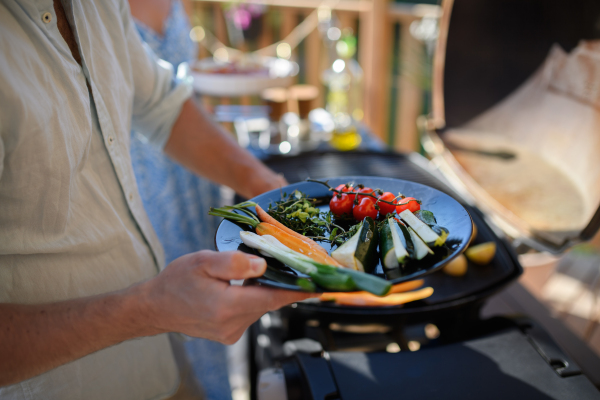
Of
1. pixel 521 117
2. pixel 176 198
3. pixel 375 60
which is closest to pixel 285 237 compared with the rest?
pixel 521 117

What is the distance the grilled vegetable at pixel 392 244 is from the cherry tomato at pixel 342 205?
0.11m

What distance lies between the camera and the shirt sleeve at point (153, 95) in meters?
1.10

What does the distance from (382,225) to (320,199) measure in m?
0.23

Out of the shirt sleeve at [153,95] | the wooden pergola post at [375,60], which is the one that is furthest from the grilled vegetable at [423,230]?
the wooden pergola post at [375,60]

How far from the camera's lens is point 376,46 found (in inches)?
147

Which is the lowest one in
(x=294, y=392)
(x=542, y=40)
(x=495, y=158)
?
(x=294, y=392)

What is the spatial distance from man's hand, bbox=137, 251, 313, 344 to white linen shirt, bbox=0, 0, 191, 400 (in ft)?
0.76

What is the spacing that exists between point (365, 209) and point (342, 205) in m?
0.07

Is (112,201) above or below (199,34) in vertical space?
below

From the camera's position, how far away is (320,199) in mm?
1020

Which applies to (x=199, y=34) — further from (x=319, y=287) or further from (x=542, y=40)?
(x=319, y=287)

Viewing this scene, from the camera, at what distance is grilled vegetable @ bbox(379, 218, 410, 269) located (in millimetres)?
719

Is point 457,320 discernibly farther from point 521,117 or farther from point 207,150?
point 207,150

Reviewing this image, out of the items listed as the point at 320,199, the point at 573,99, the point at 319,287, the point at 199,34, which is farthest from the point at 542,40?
the point at 199,34
